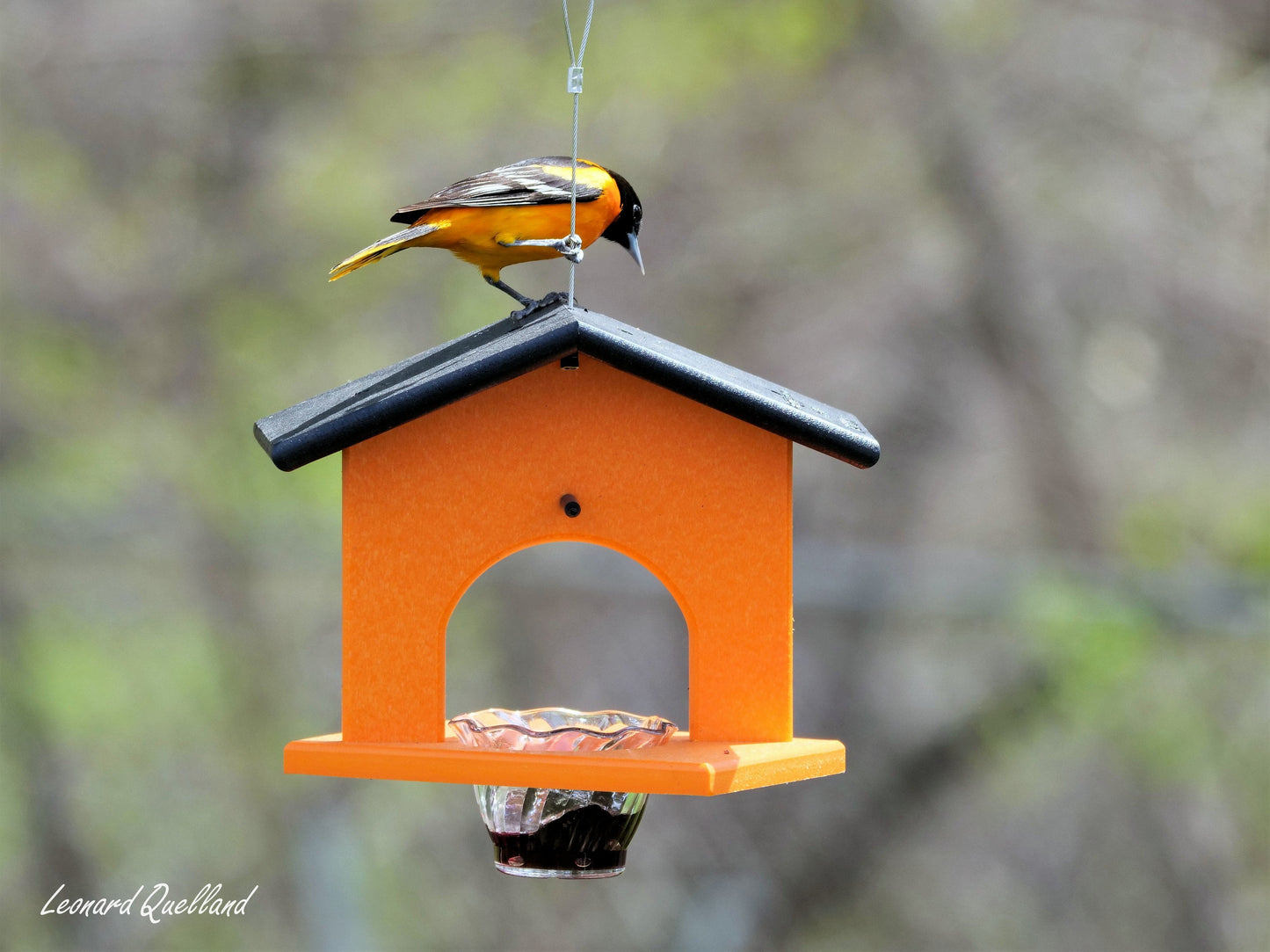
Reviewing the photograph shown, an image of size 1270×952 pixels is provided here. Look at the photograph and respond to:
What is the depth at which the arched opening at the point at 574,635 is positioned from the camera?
27.3 feet

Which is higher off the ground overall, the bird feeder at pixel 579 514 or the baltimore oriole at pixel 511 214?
the baltimore oriole at pixel 511 214

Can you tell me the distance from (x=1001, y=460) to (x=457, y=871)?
4048 millimetres

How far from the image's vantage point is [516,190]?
3.04 m

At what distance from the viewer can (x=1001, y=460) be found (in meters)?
8.39

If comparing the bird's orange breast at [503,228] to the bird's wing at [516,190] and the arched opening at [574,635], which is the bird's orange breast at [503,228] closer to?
the bird's wing at [516,190]

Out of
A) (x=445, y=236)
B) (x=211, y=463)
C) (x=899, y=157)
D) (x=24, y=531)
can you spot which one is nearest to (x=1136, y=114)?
(x=899, y=157)

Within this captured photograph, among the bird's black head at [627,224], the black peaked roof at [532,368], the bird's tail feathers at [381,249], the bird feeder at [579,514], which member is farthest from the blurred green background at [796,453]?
the bird's tail feathers at [381,249]

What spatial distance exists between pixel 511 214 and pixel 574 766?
1.17 meters

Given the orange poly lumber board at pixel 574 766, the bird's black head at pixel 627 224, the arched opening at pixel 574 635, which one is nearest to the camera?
the orange poly lumber board at pixel 574 766

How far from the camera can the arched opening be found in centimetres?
831

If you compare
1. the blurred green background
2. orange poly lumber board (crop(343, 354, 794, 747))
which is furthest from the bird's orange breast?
the blurred green background

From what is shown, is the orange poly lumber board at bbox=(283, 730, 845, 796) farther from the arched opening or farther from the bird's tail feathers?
the arched opening

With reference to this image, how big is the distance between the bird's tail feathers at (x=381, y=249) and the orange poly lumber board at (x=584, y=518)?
1.09ft

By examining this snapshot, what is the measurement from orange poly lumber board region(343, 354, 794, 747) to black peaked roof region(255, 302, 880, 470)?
126mm
